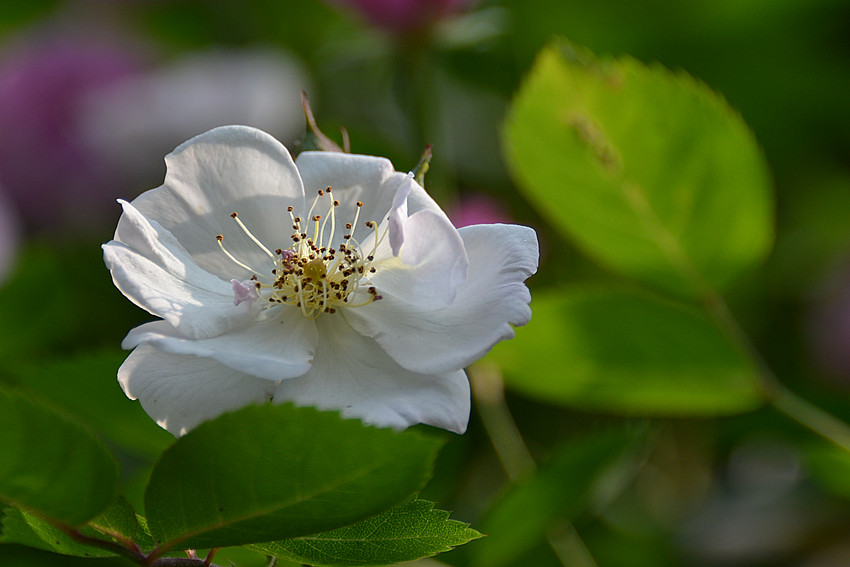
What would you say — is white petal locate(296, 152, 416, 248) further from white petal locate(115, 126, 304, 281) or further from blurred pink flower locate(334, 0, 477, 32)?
blurred pink flower locate(334, 0, 477, 32)

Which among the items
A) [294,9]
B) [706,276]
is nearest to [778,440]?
[706,276]

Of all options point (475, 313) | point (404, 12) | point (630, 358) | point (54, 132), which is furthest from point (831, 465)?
point (54, 132)

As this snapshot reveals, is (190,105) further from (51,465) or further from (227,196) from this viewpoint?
(51,465)

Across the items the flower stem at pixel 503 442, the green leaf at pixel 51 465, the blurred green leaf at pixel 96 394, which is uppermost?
the green leaf at pixel 51 465

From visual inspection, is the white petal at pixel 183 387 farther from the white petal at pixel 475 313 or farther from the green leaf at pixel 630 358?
the green leaf at pixel 630 358

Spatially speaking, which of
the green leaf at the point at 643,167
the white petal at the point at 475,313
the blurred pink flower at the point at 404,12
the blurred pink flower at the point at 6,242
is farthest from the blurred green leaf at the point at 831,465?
the blurred pink flower at the point at 6,242

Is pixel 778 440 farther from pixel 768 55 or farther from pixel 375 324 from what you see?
pixel 375 324
